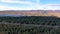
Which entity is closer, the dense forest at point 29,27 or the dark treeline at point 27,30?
the dark treeline at point 27,30

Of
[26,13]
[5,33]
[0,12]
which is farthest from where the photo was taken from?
[26,13]

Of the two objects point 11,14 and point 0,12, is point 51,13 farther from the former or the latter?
point 0,12

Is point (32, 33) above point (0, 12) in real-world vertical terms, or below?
above

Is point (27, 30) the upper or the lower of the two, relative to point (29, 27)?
upper

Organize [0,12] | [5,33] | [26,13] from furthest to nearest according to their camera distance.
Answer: [26,13]
[0,12]
[5,33]

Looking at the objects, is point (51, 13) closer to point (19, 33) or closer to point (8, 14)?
point (8, 14)

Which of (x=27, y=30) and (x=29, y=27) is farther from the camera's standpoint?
(x=29, y=27)

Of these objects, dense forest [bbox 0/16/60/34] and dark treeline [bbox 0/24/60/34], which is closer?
dark treeline [bbox 0/24/60/34]

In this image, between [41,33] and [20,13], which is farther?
[20,13]

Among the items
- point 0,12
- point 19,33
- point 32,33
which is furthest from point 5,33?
point 0,12

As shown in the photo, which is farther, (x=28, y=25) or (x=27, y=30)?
(x=28, y=25)
